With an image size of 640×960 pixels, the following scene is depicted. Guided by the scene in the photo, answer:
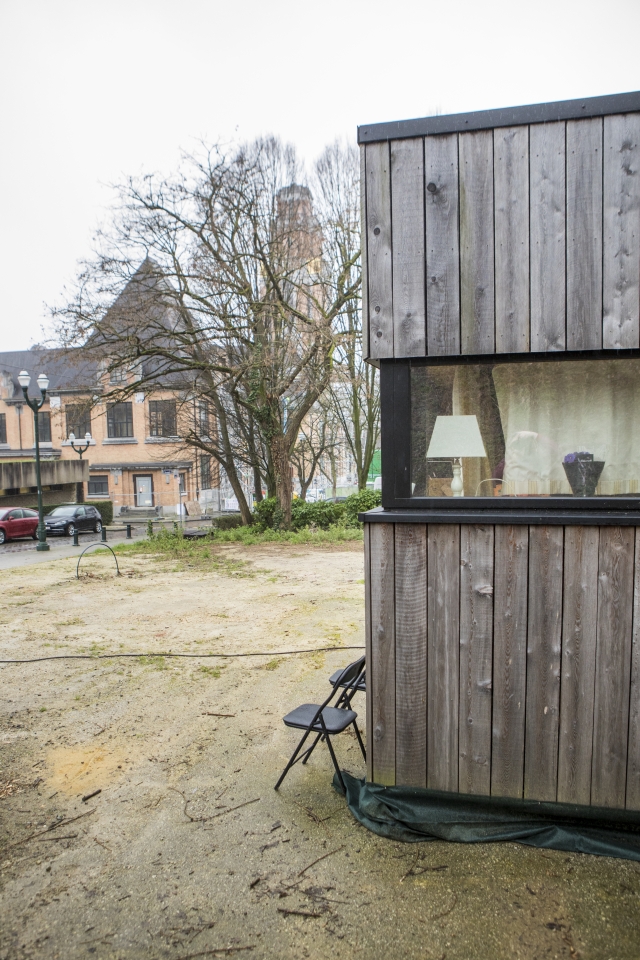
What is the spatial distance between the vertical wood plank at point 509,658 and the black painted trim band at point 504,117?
6.78 ft

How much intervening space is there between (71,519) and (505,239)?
25700 mm

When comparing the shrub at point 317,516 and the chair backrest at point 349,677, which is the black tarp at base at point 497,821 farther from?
the shrub at point 317,516

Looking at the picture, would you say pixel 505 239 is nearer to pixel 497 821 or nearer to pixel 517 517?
pixel 517 517

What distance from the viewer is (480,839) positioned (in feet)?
10.4

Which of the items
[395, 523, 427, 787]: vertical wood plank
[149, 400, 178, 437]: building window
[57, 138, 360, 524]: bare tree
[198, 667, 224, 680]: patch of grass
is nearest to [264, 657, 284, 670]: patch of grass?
[198, 667, 224, 680]: patch of grass

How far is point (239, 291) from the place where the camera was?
56.7ft

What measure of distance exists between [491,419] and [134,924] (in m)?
2.87

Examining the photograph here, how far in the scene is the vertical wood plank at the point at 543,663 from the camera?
314cm

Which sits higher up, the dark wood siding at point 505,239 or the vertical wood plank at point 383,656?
the dark wood siding at point 505,239

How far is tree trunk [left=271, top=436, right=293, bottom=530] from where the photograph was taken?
1922 centimetres

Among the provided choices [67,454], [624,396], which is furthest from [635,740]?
[67,454]

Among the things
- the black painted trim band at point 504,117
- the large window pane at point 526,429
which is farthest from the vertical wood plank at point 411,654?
the black painted trim band at point 504,117

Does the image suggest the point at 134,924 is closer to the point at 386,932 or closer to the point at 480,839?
the point at 386,932

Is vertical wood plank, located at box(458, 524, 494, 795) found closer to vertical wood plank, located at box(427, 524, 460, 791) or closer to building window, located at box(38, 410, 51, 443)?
vertical wood plank, located at box(427, 524, 460, 791)
